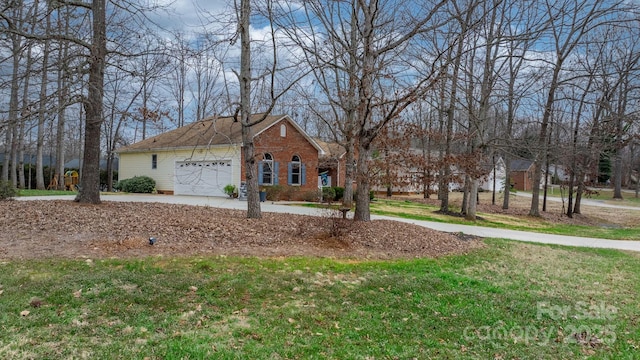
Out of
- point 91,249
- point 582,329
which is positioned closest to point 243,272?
point 91,249

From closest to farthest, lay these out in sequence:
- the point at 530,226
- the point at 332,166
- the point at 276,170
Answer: the point at 530,226
the point at 276,170
the point at 332,166

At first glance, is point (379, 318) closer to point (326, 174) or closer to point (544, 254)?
point (544, 254)

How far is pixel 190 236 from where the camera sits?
25.9ft

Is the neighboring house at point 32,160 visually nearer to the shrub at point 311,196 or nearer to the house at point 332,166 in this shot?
the house at point 332,166

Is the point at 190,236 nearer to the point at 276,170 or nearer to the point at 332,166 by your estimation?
the point at 276,170

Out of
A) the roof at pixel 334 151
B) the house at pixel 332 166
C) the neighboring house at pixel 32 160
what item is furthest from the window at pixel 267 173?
the neighboring house at pixel 32 160

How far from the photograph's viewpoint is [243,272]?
19.2 ft

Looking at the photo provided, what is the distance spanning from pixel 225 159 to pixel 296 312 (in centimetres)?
1788

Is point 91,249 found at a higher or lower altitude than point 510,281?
higher

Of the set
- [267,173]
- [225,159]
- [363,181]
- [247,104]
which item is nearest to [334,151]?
[267,173]

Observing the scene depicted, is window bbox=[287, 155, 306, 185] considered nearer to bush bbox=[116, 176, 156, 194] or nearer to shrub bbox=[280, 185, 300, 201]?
shrub bbox=[280, 185, 300, 201]

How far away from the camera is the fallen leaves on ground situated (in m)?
6.81

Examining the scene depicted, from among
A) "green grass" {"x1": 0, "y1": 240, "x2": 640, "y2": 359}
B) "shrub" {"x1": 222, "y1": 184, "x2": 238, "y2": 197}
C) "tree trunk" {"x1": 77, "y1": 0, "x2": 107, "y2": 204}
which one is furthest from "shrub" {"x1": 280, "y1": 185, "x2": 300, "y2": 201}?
"green grass" {"x1": 0, "y1": 240, "x2": 640, "y2": 359}

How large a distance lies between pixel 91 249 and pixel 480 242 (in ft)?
27.3
